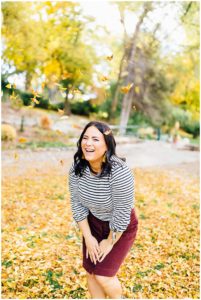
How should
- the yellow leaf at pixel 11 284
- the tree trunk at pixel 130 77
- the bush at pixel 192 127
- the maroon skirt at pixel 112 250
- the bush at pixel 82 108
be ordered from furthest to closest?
the bush at pixel 82 108 → the bush at pixel 192 127 → the tree trunk at pixel 130 77 → the yellow leaf at pixel 11 284 → the maroon skirt at pixel 112 250

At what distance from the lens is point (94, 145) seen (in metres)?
2.40

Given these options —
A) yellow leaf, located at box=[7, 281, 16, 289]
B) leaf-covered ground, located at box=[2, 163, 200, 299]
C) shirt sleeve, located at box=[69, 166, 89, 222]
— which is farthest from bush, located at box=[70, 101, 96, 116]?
shirt sleeve, located at box=[69, 166, 89, 222]

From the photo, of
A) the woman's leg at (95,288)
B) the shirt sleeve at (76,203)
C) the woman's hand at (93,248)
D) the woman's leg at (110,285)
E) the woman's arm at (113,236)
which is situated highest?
the shirt sleeve at (76,203)

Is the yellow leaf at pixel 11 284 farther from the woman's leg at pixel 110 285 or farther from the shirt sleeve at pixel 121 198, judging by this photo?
the shirt sleeve at pixel 121 198

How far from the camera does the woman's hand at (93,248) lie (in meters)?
2.49

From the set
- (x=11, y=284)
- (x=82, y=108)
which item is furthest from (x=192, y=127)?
(x=11, y=284)

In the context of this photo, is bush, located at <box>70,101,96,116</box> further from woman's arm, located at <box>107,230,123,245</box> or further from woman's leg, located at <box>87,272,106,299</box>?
woman's arm, located at <box>107,230,123,245</box>

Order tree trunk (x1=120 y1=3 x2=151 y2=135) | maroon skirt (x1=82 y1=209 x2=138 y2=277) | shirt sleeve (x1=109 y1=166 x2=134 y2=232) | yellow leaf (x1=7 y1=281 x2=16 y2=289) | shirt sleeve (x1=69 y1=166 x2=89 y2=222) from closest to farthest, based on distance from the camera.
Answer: shirt sleeve (x1=109 y1=166 x2=134 y2=232)
maroon skirt (x1=82 y1=209 x2=138 y2=277)
shirt sleeve (x1=69 y1=166 x2=89 y2=222)
yellow leaf (x1=7 y1=281 x2=16 y2=289)
tree trunk (x1=120 y1=3 x2=151 y2=135)

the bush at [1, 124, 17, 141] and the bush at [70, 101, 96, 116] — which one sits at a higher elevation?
the bush at [70, 101, 96, 116]

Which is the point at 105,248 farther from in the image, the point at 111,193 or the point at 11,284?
the point at 11,284

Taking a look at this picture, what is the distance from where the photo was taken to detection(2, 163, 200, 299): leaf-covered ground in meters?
3.52

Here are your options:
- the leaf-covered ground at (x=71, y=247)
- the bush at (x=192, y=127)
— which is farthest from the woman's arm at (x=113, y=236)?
the bush at (x=192, y=127)

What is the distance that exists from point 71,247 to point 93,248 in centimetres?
203

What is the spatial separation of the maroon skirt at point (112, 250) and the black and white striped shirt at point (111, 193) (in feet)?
0.24
